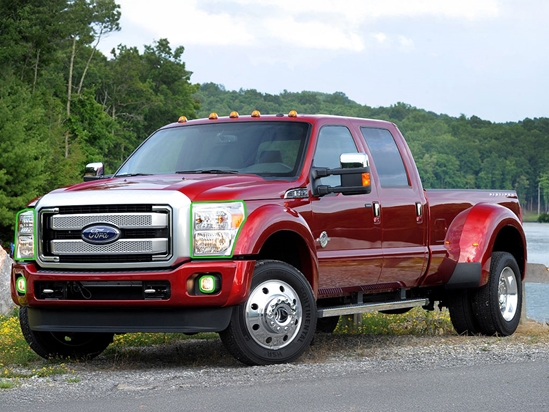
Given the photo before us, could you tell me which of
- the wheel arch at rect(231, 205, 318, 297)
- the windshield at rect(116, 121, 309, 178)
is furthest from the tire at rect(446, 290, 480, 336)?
the windshield at rect(116, 121, 309, 178)

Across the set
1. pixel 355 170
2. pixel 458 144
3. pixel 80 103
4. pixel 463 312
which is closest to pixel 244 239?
pixel 355 170

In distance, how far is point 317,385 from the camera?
25.1 ft

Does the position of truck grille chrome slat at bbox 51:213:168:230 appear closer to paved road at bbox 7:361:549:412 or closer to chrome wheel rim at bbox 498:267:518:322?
paved road at bbox 7:361:549:412

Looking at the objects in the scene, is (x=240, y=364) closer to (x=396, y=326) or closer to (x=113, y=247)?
(x=113, y=247)

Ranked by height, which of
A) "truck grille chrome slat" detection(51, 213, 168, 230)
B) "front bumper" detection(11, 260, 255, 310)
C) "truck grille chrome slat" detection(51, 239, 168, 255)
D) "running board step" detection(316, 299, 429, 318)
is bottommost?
"running board step" detection(316, 299, 429, 318)

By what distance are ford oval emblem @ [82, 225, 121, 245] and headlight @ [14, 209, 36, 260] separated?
57cm

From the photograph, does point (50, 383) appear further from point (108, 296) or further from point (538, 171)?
point (538, 171)

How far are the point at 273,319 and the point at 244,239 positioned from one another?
2.28ft

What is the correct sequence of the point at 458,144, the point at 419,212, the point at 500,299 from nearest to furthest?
the point at 419,212 < the point at 500,299 < the point at 458,144

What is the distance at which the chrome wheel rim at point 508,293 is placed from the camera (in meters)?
12.0

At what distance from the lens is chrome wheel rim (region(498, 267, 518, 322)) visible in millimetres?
11977

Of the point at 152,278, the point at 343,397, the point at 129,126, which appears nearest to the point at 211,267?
the point at 152,278

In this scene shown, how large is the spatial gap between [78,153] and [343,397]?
→ 74428 mm

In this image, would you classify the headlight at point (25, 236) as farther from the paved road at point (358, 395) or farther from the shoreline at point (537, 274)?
the shoreline at point (537, 274)
